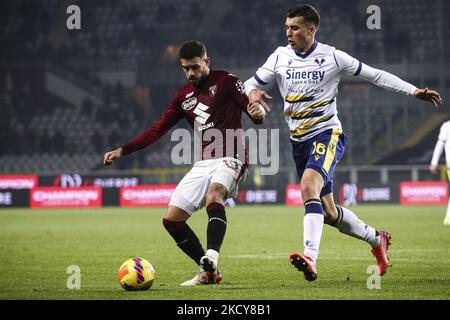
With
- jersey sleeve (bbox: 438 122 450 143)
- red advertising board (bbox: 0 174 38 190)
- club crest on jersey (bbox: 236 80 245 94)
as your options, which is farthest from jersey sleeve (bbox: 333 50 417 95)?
red advertising board (bbox: 0 174 38 190)

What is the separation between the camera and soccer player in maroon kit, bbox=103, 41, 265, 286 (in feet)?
26.1

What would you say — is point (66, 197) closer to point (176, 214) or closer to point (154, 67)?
point (154, 67)

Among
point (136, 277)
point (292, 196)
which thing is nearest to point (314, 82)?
point (136, 277)

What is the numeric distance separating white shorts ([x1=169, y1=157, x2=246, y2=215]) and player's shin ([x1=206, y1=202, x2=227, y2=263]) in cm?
21

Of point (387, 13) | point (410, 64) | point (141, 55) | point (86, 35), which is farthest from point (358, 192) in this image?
point (86, 35)

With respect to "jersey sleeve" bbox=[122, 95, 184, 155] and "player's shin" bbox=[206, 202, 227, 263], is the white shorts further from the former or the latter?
"jersey sleeve" bbox=[122, 95, 184, 155]

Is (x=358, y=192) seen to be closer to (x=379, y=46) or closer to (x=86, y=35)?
(x=379, y=46)

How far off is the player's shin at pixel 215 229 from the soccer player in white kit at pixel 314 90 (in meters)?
0.77

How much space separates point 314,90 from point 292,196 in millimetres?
22084

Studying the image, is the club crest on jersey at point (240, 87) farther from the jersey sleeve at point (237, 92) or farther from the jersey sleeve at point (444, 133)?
the jersey sleeve at point (444, 133)

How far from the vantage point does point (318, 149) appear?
796cm

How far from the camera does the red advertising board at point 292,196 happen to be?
29.8 m

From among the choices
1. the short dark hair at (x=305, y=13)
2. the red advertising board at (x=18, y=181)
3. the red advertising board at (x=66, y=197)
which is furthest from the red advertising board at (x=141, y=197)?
the short dark hair at (x=305, y=13)

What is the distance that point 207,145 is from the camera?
26.8 ft
